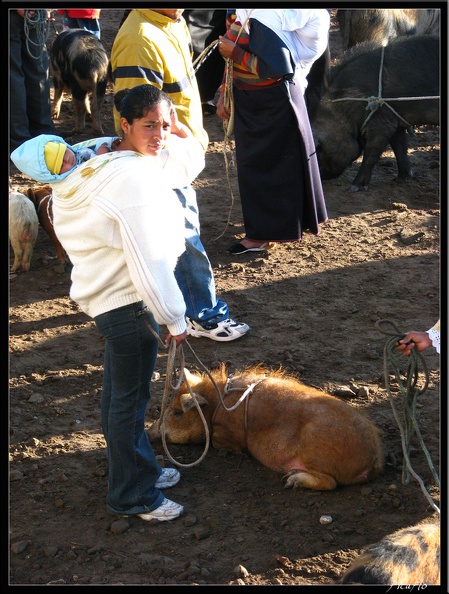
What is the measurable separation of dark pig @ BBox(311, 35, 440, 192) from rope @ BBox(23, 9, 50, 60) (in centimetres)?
331

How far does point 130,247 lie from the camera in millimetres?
3385

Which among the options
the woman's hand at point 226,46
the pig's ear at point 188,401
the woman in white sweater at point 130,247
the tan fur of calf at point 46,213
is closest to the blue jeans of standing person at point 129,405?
the woman in white sweater at point 130,247

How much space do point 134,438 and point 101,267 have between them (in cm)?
88

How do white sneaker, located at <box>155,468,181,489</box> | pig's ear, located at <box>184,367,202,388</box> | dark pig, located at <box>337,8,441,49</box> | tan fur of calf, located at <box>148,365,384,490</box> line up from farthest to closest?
dark pig, located at <box>337,8,441,49</box>, pig's ear, located at <box>184,367,202,388</box>, white sneaker, located at <box>155,468,181,489</box>, tan fur of calf, located at <box>148,365,384,490</box>

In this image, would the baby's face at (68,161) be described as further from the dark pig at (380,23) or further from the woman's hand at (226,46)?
the dark pig at (380,23)

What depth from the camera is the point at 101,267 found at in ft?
11.7

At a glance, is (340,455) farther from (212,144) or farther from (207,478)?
(212,144)

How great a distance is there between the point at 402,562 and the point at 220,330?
274 centimetres

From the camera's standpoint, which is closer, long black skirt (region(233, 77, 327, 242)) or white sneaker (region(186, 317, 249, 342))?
white sneaker (region(186, 317, 249, 342))

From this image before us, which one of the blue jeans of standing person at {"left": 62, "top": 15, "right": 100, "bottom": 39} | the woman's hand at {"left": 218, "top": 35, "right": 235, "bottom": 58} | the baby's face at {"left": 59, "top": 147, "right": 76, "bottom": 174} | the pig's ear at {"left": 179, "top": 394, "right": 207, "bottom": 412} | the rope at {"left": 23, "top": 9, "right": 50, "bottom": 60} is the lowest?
the pig's ear at {"left": 179, "top": 394, "right": 207, "bottom": 412}

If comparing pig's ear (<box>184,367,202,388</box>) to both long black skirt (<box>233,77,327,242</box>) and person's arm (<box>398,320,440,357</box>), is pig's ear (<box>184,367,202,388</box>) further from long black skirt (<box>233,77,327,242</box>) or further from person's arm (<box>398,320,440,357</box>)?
long black skirt (<box>233,77,327,242</box>)

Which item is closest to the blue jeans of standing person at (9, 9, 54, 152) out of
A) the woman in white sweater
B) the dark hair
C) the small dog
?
the small dog

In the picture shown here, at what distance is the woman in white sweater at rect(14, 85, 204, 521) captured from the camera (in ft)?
11.1

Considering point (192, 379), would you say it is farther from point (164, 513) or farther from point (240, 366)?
point (164, 513)
